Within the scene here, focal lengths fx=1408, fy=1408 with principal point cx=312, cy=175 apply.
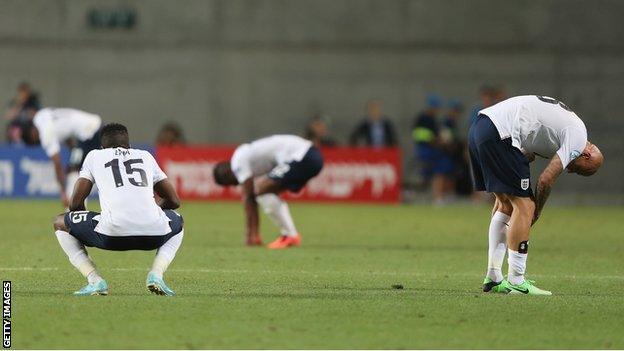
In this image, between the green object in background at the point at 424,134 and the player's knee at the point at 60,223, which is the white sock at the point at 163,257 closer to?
the player's knee at the point at 60,223

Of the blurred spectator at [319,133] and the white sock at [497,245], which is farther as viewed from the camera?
the blurred spectator at [319,133]

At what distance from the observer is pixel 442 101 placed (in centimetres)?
3072

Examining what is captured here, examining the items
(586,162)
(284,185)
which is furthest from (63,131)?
(586,162)

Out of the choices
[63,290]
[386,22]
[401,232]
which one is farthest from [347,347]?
[386,22]

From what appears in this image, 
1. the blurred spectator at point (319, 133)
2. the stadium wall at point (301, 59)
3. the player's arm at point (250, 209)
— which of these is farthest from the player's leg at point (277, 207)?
the stadium wall at point (301, 59)

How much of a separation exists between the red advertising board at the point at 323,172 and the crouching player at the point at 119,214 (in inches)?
639

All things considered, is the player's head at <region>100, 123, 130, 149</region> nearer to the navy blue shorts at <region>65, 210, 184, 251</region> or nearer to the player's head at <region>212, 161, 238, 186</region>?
the navy blue shorts at <region>65, 210, 184, 251</region>

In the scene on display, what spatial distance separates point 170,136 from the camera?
28.4 m

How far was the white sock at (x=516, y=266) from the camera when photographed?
37.2 feet

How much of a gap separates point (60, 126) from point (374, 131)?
9.28 meters

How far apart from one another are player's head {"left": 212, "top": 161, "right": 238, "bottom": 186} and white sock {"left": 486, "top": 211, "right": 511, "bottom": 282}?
648 cm

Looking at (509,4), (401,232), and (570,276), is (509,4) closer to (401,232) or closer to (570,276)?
(401,232)

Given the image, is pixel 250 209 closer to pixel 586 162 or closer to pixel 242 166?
pixel 242 166

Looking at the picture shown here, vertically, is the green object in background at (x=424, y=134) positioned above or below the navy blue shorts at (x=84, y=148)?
below
